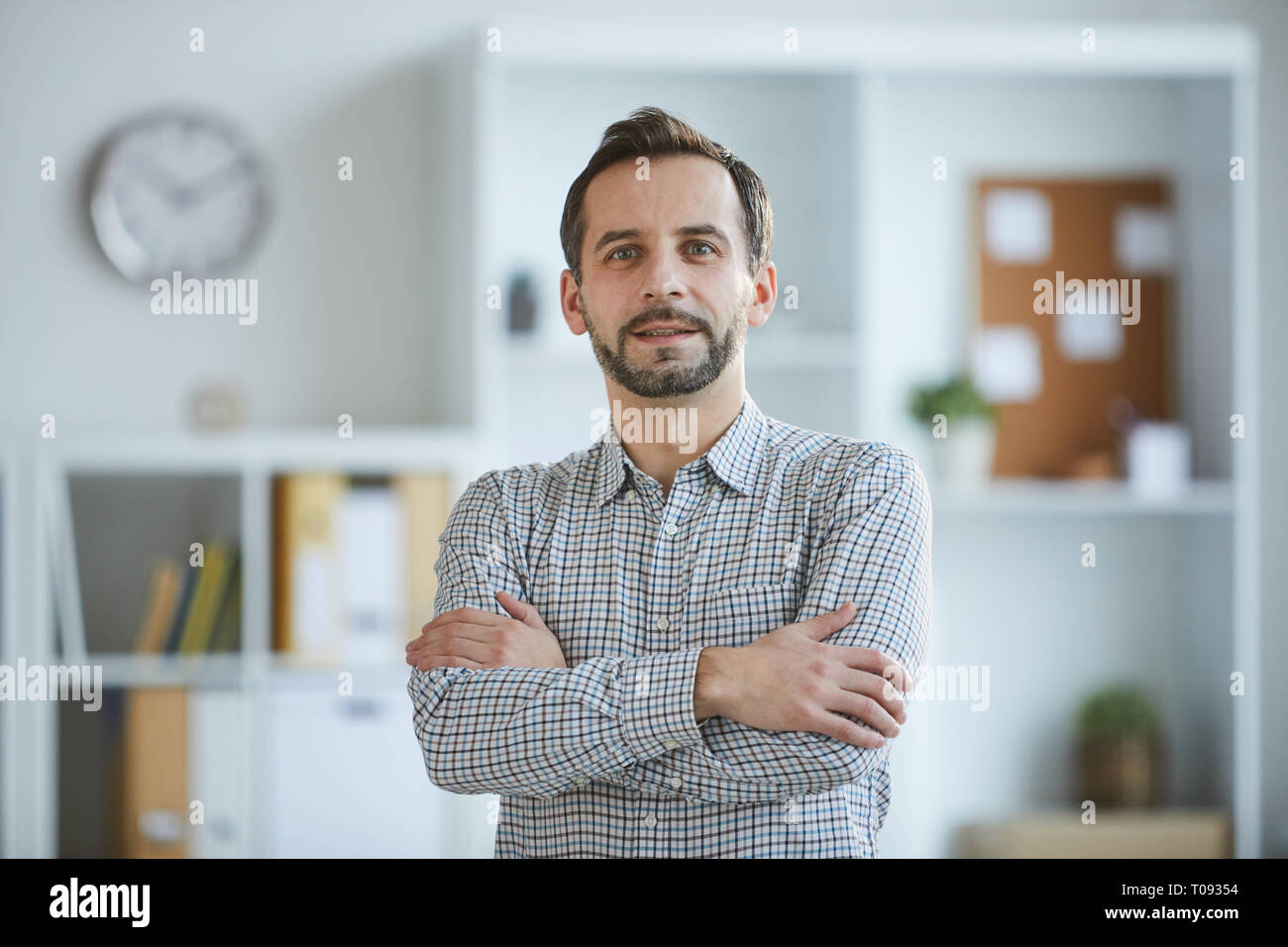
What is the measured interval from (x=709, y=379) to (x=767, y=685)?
306 mm

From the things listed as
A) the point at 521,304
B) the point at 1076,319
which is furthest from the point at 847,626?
the point at 1076,319

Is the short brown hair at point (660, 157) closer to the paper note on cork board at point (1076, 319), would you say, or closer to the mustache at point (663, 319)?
the mustache at point (663, 319)

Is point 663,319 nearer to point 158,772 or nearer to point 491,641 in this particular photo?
point 491,641

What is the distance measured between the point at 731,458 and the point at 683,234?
0.23 meters

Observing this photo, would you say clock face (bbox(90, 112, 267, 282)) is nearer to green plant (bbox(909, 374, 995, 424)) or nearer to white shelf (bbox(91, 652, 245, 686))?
white shelf (bbox(91, 652, 245, 686))

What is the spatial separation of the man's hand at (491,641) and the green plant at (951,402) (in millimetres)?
1890

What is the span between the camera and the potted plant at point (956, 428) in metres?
2.96

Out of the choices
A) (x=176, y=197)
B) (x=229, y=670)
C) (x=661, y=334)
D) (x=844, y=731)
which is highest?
(x=176, y=197)

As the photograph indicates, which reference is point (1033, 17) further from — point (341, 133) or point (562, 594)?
point (562, 594)

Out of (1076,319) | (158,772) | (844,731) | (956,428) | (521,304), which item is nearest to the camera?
(844,731)

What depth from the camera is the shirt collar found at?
1284 millimetres

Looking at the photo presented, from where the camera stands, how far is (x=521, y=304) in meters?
2.80

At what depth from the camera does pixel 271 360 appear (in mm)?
3027

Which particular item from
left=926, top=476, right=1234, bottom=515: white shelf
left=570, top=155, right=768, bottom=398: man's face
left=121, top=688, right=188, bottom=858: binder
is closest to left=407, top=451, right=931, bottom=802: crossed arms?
left=570, top=155, right=768, bottom=398: man's face
